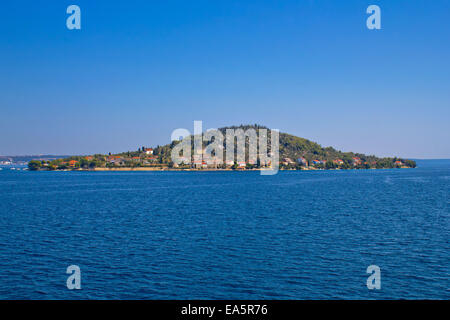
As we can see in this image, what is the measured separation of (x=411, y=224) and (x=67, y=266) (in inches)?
1735

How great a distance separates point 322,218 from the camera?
2255 inches

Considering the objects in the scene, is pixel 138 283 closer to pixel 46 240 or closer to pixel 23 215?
pixel 46 240

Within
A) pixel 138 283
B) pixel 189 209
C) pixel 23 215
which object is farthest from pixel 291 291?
pixel 23 215

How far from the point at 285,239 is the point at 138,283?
64.9 feet

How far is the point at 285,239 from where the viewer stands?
41625 millimetres
